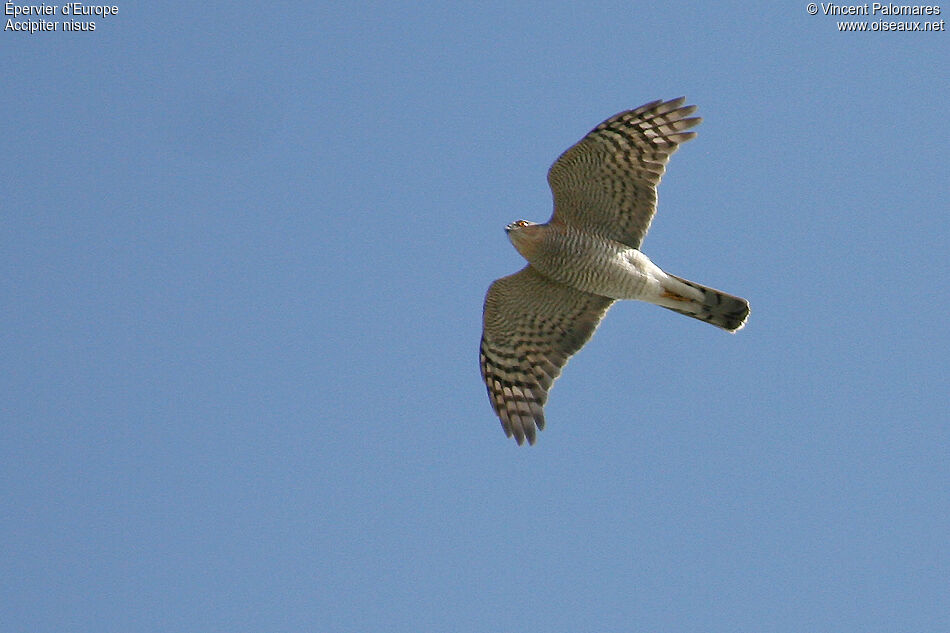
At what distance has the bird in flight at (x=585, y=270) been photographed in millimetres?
18719

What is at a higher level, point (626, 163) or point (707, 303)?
point (626, 163)

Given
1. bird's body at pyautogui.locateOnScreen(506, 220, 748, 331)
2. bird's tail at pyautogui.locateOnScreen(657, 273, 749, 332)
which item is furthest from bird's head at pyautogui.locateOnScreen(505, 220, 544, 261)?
bird's tail at pyautogui.locateOnScreen(657, 273, 749, 332)

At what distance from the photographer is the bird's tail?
1902 cm

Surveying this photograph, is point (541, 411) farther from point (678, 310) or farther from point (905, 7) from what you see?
point (905, 7)

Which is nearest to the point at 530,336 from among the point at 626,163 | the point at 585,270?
the point at 585,270

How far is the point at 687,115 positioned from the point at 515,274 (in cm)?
270

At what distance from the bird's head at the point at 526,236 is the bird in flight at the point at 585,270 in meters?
0.01

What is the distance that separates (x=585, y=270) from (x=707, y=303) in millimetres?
1472

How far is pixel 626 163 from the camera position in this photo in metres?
Result: 18.7

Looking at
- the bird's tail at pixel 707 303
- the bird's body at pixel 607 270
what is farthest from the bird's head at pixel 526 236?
the bird's tail at pixel 707 303

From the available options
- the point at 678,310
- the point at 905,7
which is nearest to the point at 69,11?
the point at 678,310

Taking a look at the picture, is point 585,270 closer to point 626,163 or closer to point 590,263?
point 590,263

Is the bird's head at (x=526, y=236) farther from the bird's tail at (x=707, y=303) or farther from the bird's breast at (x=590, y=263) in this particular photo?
the bird's tail at (x=707, y=303)

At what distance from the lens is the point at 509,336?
19938 mm
